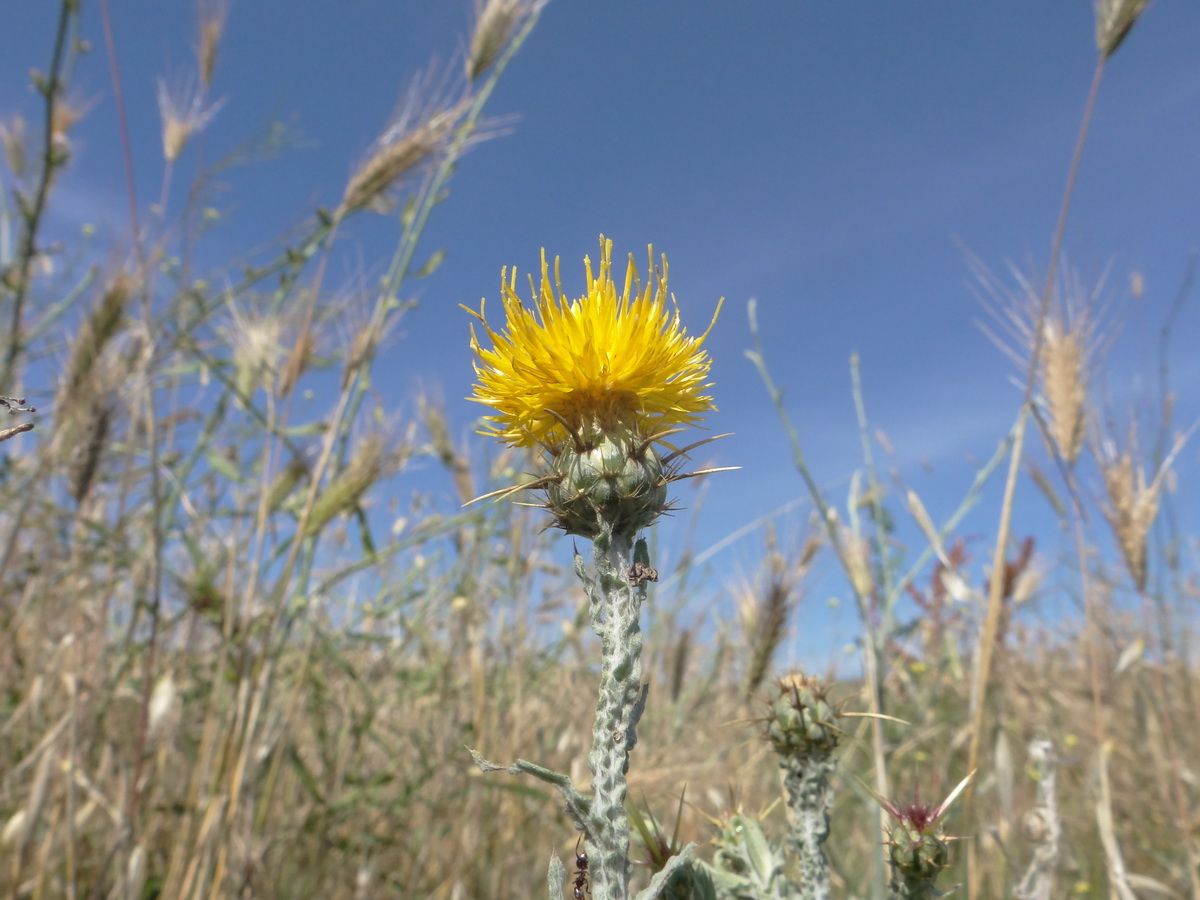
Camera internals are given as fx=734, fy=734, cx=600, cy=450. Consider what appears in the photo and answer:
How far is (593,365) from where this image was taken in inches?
54.6

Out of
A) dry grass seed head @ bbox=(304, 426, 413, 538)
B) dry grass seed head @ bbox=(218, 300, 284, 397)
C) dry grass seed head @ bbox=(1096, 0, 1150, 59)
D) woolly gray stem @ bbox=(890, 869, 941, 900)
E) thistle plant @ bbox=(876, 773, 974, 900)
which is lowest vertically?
woolly gray stem @ bbox=(890, 869, 941, 900)

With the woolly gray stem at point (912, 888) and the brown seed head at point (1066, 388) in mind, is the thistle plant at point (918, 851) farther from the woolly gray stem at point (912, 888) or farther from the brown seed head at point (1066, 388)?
the brown seed head at point (1066, 388)

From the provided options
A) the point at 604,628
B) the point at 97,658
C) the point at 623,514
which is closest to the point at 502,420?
the point at 623,514

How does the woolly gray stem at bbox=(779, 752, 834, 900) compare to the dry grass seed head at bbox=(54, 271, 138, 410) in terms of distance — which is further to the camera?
the dry grass seed head at bbox=(54, 271, 138, 410)

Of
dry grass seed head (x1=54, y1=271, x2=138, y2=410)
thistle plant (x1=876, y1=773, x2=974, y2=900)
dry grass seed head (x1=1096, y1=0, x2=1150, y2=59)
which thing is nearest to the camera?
thistle plant (x1=876, y1=773, x2=974, y2=900)

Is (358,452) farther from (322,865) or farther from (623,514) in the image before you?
(623,514)

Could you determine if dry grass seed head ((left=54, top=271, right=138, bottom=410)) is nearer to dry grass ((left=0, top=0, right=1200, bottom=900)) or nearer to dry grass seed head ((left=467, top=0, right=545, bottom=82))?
dry grass ((left=0, top=0, right=1200, bottom=900))

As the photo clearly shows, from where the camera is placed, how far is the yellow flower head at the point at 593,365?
1385 millimetres

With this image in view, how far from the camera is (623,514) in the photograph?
52.9 inches

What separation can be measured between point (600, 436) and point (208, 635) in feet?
10.8

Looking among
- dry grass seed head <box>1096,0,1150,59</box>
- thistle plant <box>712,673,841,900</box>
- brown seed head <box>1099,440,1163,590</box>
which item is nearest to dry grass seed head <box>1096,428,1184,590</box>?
brown seed head <box>1099,440,1163,590</box>

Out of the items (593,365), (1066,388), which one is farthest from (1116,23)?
(593,365)

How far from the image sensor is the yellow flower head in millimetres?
1385

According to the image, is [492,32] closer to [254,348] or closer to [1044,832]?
[254,348]
